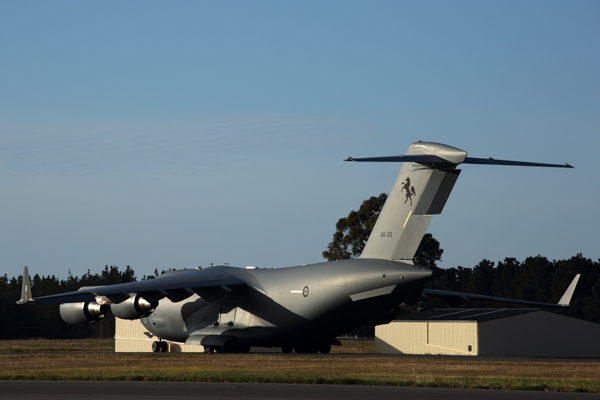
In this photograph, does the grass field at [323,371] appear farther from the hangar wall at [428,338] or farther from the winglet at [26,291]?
the hangar wall at [428,338]

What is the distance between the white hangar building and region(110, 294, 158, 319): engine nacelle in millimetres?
16722

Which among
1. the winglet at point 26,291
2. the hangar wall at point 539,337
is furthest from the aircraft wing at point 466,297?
the winglet at point 26,291

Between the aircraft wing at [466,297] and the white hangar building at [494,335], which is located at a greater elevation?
the aircraft wing at [466,297]

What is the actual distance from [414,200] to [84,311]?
16.2 m

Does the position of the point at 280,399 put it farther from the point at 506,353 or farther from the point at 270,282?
the point at 506,353

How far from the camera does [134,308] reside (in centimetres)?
3431

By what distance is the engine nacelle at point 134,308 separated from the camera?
112 ft

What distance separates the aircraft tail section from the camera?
2723 centimetres

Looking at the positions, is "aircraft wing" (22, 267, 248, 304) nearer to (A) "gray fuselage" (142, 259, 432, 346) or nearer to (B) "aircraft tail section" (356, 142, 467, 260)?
(A) "gray fuselage" (142, 259, 432, 346)

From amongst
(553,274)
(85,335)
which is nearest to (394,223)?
(553,274)

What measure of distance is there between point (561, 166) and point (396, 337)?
76.1ft

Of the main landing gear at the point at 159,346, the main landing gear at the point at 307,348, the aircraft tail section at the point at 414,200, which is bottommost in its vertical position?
the main landing gear at the point at 307,348

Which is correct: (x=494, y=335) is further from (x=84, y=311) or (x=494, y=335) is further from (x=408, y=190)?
(x=84, y=311)

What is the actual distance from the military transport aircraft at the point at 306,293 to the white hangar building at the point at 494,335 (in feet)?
13.8
